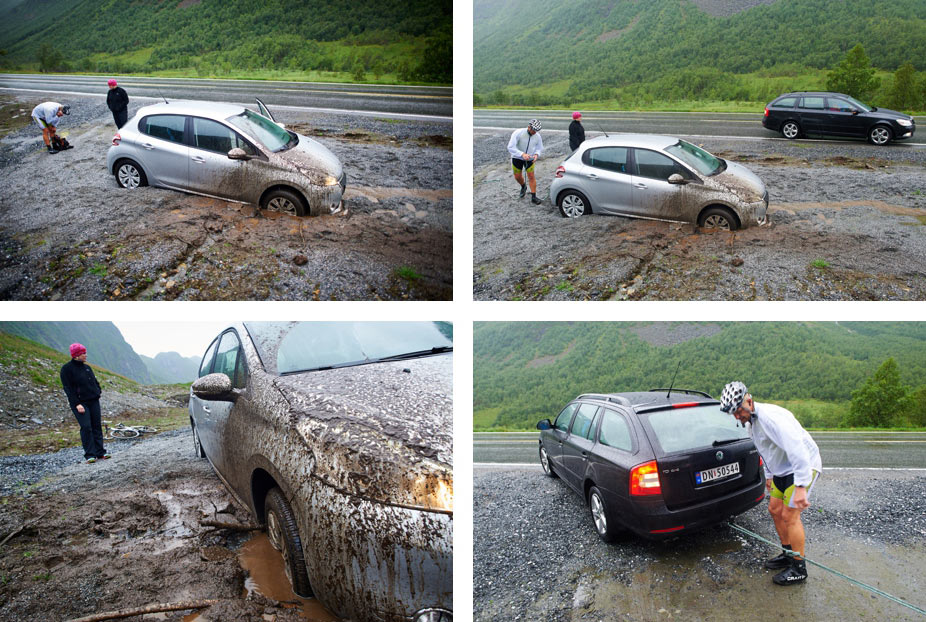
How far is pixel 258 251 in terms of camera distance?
12.8 ft

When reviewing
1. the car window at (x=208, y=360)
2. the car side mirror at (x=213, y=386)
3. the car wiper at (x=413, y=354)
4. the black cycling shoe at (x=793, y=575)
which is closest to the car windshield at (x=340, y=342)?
the car wiper at (x=413, y=354)

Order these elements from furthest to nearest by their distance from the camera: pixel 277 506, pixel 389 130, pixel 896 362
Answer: pixel 389 130, pixel 896 362, pixel 277 506

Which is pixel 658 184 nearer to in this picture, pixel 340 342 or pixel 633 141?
pixel 633 141

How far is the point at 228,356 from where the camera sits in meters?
3.22

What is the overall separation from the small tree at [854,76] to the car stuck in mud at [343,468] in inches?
197

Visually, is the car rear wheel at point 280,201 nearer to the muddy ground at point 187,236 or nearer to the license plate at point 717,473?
the muddy ground at point 187,236

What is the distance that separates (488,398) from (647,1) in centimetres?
431

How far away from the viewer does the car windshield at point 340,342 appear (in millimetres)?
3102

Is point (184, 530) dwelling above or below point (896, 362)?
below

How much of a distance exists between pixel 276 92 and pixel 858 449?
550 centimetres

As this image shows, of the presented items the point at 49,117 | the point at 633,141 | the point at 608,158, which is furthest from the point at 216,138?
the point at 633,141

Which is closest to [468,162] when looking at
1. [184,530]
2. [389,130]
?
[389,130]

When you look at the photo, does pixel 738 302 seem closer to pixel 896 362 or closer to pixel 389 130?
pixel 896 362

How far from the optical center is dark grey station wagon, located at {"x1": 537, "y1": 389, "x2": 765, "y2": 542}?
299 cm
